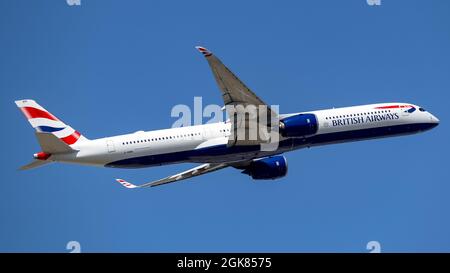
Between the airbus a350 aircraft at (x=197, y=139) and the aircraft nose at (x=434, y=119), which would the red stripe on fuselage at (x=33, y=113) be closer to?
the airbus a350 aircraft at (x=197, y=139)

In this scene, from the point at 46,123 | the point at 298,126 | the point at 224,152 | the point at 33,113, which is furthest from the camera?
the point at 224,152

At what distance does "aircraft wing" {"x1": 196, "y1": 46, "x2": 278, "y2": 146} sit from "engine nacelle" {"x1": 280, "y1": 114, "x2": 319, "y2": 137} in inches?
49.7

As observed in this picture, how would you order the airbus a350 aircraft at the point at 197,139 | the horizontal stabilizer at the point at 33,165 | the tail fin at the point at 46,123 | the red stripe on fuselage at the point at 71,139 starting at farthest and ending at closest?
the red stripe on fuselage at the point at 71,139 → the tail fin at the point at 46,123 → the airbus a350 aircraft at the point at 197,139 → the horizontal stabilizer at the point at 33,165

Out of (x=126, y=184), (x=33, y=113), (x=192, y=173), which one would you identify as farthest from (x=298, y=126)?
(x=33, y=113)

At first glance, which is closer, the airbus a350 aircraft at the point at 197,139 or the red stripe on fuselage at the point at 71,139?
the airbus a350 aircraft at the point at 197,139

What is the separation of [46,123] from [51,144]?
366 centimetres

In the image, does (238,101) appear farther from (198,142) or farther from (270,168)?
(270,168)

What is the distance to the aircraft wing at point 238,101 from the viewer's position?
5691 cm

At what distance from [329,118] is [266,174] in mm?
8111

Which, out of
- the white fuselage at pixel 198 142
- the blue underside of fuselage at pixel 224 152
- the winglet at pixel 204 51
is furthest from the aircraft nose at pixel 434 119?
the winglet at pixel 204 51

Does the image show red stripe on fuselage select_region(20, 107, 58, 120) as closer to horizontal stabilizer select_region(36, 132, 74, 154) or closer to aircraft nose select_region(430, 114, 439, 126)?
horizontal stabilizer select_region(36, 132, 74, 154)

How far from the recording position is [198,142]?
63812mm

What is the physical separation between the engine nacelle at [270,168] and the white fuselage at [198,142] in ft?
14.8

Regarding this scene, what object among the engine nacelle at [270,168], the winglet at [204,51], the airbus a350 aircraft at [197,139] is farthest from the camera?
the engine nacelle at [270,168]
